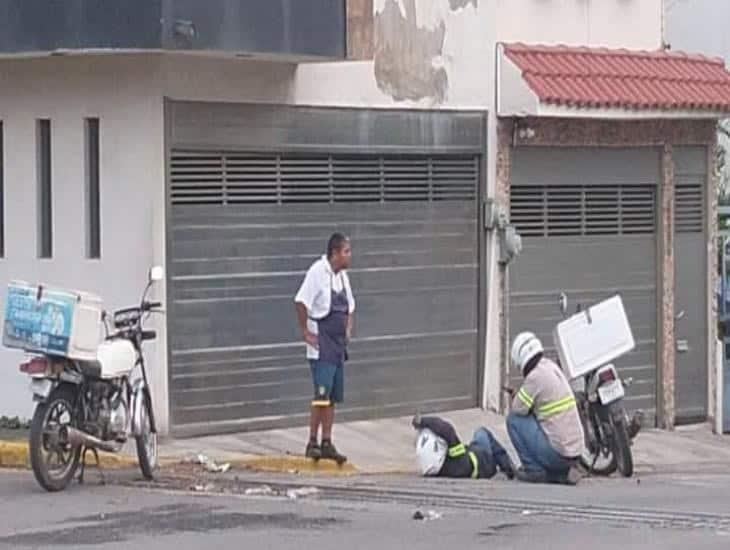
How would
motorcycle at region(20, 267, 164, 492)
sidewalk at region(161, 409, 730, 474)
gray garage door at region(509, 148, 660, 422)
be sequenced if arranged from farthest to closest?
gray garage door at region(509, 148, 660, 422)
sidewalk at region(161, 409, 730, 474)
motorcycle at region(20, 267, 164, 492)

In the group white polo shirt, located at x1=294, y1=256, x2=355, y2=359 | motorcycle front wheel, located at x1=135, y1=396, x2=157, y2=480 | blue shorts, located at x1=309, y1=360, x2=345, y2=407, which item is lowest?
motorcycle front wheel, located at x1=135, y1=396, x2=157, y2=480

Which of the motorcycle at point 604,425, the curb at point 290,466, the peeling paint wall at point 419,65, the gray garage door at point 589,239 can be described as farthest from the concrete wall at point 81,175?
the gray garage door at point 589,239

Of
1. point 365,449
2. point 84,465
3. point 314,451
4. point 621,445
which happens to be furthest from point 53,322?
point 621,445

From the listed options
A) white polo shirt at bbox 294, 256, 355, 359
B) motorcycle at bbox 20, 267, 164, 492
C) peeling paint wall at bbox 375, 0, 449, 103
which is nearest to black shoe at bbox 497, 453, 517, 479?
white polo shirt at bbox 294, 256, 355, 359

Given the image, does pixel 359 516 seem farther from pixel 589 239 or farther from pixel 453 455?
pixel 589 239

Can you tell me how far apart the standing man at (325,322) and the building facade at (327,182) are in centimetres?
165

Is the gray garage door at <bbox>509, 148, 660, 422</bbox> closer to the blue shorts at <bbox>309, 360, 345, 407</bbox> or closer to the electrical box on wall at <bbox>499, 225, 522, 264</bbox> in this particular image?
the electrical box on wall at <bbox>499, 225, 522, 264</bbox>

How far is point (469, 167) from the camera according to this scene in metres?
20.3

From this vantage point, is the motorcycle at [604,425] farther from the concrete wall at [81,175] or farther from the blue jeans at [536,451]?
the concrete wall at [81,175]

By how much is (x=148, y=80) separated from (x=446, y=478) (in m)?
4.40

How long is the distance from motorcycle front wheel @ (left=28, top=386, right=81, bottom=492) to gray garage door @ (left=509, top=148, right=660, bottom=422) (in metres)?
7.84

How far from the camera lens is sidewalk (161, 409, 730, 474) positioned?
16.2 m

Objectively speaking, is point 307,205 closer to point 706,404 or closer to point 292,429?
point 292,429

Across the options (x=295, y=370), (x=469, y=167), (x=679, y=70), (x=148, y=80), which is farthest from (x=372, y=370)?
(x=679, y=70)
